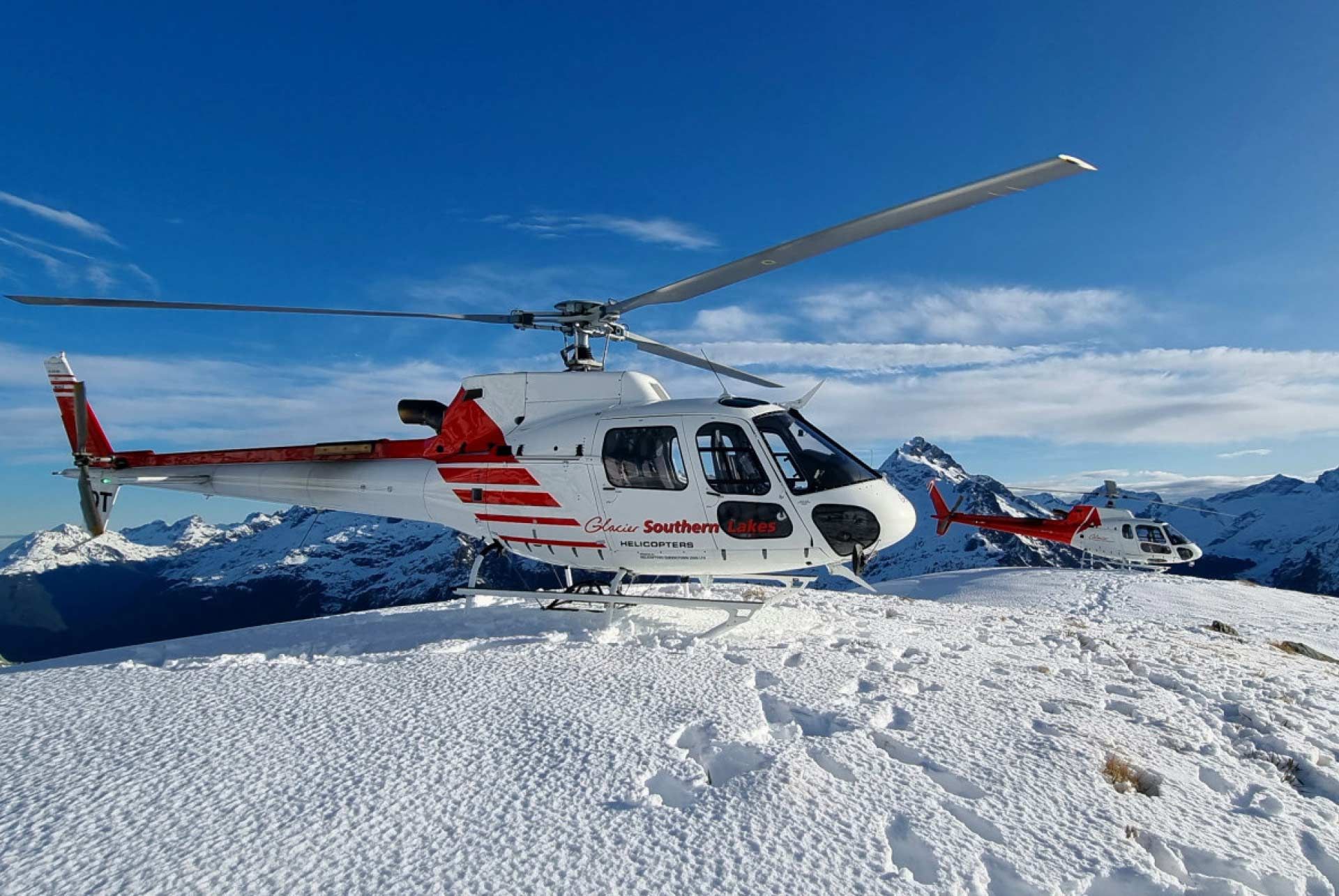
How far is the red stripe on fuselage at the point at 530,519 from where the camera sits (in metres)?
8.14

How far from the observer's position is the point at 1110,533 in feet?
90.9

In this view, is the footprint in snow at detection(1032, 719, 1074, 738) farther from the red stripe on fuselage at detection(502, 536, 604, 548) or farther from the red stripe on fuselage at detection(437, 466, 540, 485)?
the red stripe on fuselage at detection(437, 466, 540, 485)

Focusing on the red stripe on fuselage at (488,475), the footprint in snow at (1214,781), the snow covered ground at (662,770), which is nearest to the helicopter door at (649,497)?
the red stripe on fuselage at (488,475)

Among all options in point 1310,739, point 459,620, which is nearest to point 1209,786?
point 1310,739

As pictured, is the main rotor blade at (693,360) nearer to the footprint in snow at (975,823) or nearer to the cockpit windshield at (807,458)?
the cockpit windshield at (807,458)

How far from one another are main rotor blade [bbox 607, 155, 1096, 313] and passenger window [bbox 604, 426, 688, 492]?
163cm

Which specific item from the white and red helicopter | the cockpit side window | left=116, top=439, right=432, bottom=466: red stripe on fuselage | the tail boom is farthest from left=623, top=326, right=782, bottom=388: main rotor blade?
the cockpit side window

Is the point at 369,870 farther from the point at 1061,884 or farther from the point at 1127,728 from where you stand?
the point at 1127,728

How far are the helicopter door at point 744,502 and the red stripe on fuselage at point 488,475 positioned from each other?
229 cm

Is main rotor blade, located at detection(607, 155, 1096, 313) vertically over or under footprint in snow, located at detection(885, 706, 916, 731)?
over

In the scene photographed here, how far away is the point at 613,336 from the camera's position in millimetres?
8734

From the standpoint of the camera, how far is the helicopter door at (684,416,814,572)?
725 centimetres

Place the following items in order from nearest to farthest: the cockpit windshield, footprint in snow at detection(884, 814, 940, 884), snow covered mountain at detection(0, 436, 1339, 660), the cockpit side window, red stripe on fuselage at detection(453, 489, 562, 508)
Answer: footprint in snow at detection(884, 814, 940, 884)
the cockpit windshield
red stripe on fuselage at detection(453, 489, 562, 508)
the cockpit side window
snow covered mountain at detection(0, 436, 1339, 660)

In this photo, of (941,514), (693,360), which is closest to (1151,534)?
(941,514)
